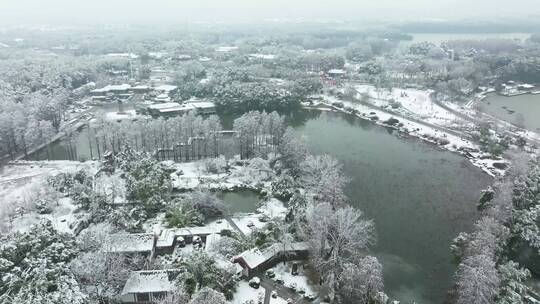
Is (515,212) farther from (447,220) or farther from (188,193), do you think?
(188,193)

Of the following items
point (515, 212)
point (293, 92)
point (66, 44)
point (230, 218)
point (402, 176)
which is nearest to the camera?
point (515, 212)

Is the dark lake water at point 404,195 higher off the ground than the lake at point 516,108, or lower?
lower

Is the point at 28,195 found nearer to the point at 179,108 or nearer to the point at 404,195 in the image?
the point at 179,108

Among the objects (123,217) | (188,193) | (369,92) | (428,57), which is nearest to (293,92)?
(369,92)

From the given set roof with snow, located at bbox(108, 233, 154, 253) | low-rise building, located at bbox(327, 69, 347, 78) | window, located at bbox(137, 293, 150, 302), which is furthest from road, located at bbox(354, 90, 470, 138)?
window, located at bbox(137, 293, 150, 302)

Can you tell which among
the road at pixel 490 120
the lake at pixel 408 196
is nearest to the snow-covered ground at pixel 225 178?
the lake at pixel 408 196

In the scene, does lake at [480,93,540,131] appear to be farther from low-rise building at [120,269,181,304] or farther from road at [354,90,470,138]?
low-rise building at [120,269,181,304]

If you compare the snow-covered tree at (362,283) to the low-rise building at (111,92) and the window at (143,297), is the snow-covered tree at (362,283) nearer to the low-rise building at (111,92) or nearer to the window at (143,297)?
the window at (143,297)
